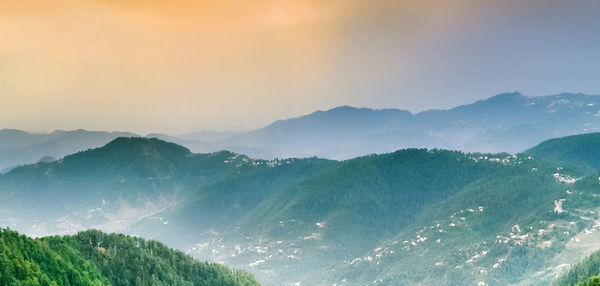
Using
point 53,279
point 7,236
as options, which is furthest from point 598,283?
point 7,236

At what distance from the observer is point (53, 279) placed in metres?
194

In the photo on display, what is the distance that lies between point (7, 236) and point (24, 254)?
859 centimetres

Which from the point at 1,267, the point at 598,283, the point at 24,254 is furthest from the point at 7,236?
the point at 598,283

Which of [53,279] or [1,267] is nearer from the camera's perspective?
[1,267]

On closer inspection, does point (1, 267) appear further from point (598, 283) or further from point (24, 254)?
point (598, 283)

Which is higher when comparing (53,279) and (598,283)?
(53,279)

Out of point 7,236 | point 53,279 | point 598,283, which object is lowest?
point 598,283

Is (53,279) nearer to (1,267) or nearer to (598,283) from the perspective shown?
(1,267)

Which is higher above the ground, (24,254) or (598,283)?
(24,254)

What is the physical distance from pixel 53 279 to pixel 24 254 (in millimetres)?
11343

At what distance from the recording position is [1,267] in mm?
176750

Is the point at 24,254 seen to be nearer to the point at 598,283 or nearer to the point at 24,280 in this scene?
the point at 24,280

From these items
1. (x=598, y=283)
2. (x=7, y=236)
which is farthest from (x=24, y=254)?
(x=598, y=283)

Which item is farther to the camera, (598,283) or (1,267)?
(598,283)
